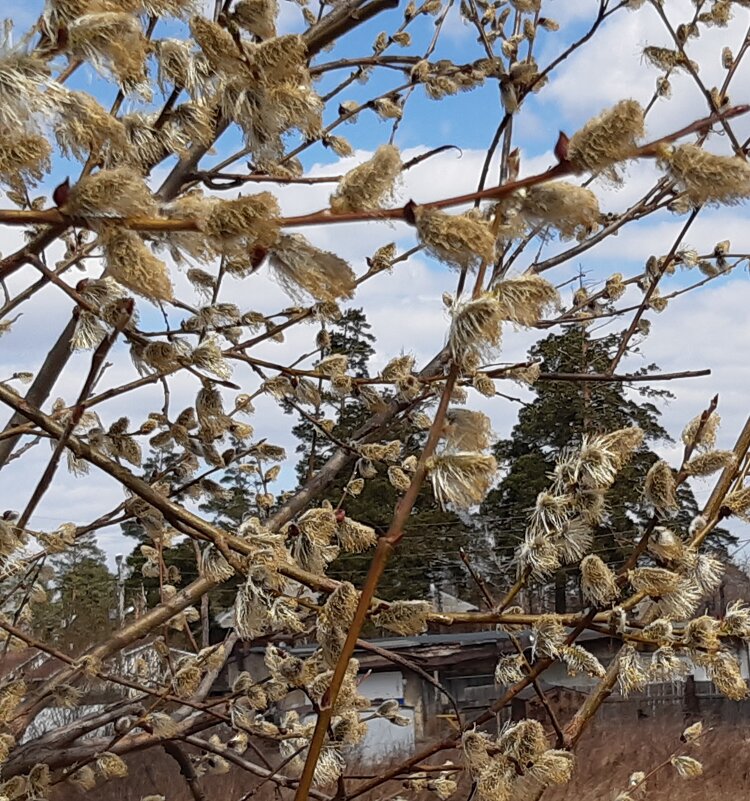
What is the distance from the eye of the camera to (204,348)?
1.34 metres

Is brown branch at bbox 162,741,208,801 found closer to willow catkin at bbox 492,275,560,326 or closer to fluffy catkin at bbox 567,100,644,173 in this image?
willow catkin at bbox 492,275,560,326

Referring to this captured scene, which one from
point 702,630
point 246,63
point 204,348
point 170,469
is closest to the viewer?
point 246,63

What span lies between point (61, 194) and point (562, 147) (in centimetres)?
35

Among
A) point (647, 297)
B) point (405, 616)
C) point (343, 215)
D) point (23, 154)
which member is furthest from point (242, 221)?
point (647, 297)

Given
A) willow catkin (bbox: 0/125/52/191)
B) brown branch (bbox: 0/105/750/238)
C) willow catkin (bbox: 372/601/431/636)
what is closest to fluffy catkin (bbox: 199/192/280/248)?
brown branch (bbox: 0/105/750/238)

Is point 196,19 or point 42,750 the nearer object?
point 196,19

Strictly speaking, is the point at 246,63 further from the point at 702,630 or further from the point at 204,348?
the point at 702,630

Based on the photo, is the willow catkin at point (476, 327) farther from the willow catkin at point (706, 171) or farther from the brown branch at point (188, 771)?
the brown branch at point (188, 771)

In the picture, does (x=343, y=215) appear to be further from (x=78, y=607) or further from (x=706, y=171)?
(x=78, y=607)

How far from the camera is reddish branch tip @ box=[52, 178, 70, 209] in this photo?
2.20 feet

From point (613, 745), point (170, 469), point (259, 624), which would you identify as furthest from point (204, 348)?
point (613, 745)

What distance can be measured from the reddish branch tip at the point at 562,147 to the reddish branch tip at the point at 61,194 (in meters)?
0.34

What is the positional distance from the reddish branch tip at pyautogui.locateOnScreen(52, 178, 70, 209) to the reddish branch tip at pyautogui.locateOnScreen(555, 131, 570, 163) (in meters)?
0.34

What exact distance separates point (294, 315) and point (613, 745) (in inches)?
294
